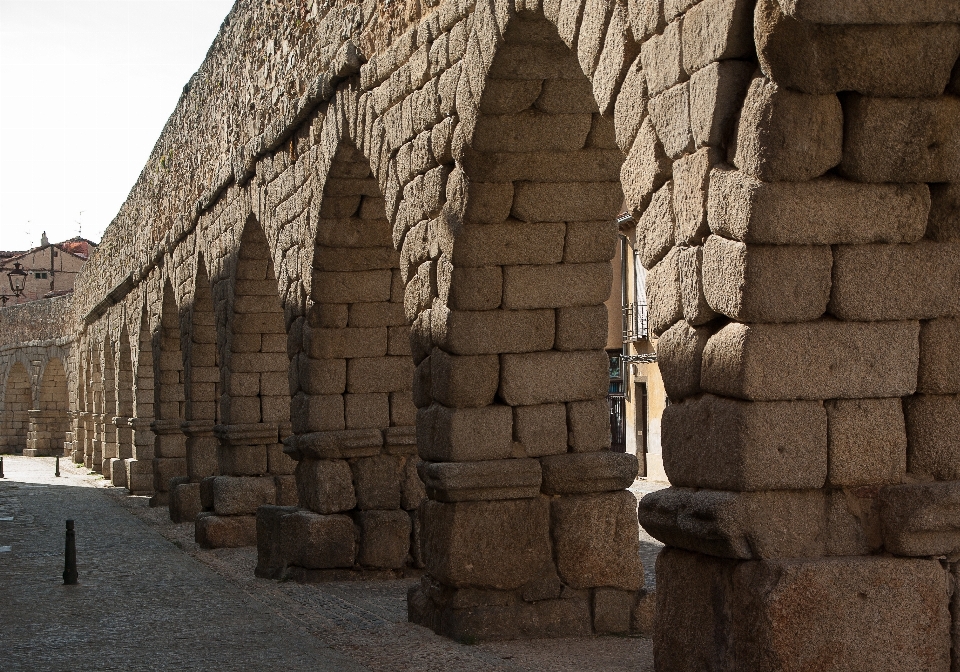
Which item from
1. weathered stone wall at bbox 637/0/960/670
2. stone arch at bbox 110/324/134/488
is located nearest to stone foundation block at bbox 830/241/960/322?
weathered stone wall at bbox 637/0/960/670

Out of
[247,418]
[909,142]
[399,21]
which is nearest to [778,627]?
[909,142]

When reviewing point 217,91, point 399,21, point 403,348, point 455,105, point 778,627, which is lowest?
point 778,627

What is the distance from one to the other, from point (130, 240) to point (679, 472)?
20.6 meters

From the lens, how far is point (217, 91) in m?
15.0

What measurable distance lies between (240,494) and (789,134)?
999 cm

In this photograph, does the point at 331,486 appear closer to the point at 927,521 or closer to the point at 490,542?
the point at 490,542

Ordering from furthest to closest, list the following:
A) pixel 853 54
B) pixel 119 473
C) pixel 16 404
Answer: pixel 16 404 → pixel 119 473 → pixel 853 54

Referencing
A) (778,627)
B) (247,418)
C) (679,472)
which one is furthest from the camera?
(247,418)

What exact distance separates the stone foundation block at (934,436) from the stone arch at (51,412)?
38870 mm

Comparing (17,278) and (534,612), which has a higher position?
(17,278)

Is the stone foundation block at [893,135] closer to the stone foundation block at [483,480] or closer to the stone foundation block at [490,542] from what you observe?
the stone foundation block at [483,480]

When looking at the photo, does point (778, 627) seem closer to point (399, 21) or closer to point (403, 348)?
point (399, 21)

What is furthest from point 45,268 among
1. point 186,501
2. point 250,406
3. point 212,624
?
point 212,624

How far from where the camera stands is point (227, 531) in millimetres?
13422
